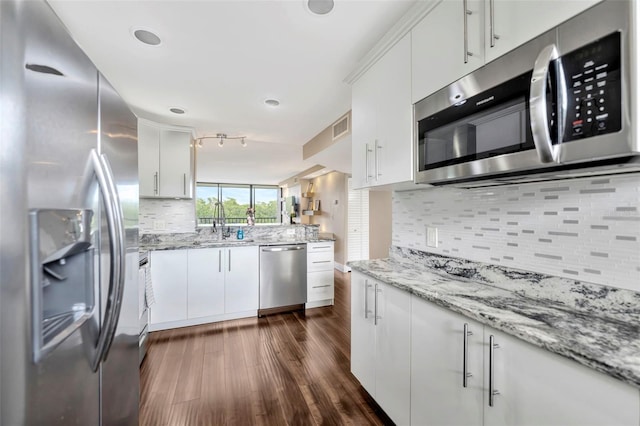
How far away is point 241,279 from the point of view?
3.21 metres

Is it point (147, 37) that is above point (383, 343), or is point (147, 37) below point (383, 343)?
above

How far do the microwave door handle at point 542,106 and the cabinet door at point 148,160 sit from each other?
144 inches

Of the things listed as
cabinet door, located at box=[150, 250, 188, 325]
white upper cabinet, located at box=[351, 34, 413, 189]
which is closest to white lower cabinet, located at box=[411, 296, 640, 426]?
white upper cabinet, located at box=[351, 34, 413, 189]

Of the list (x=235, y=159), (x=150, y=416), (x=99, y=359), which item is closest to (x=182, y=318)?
(x=150, y=416)

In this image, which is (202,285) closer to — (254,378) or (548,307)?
(254,378)

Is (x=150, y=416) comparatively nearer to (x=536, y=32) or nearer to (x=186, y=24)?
(x=186, y=24)

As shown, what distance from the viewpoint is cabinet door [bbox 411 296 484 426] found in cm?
102

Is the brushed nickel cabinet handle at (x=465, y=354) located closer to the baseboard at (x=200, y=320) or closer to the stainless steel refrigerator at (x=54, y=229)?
the stainless steel refrigerator at (x=54, y=229)

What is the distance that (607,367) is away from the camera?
2.16 ft

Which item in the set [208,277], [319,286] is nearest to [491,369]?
[319,286]

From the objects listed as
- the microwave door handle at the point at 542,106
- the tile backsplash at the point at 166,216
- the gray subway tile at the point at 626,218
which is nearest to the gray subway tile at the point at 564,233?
the gray subway tile at the point at 626,218

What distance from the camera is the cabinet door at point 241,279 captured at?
10.3 ft

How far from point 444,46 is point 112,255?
1618 mm

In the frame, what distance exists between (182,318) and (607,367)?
10.9 ft
